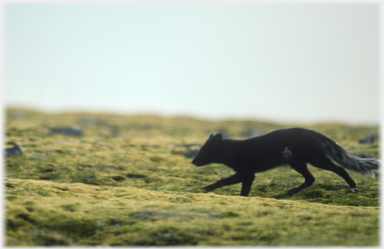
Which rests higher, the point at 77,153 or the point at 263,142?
the point at 263,142

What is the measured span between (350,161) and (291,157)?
10.9ft

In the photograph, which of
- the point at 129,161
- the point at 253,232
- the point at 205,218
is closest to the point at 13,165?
the point at 129,161

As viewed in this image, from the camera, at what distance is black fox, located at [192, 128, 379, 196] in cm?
1933

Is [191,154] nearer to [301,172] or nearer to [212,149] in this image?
[212,149]

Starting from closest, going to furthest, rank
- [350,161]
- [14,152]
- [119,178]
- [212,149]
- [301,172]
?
Result: [350,161], [301,172], [212,149], [119,178], [14,152]

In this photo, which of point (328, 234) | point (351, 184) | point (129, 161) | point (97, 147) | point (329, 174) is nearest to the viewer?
point (328, 234)

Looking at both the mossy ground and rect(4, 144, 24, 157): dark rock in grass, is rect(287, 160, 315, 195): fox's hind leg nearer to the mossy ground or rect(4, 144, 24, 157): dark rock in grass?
the mossy ground

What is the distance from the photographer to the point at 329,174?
81.9 feet

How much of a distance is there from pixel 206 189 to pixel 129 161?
503 inches

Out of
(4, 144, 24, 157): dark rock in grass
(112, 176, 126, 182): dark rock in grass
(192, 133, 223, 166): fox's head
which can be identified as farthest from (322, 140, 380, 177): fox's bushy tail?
(4, 144, 24, 157): dark rock in grass

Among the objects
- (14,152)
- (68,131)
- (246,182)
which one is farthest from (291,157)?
(68,131)

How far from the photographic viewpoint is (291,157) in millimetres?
19547

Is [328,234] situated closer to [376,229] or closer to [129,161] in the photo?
[376,229]

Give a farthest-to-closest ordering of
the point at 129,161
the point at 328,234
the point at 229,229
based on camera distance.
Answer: the point at 129,161 → the point at 229,229 → the point at 328,234
